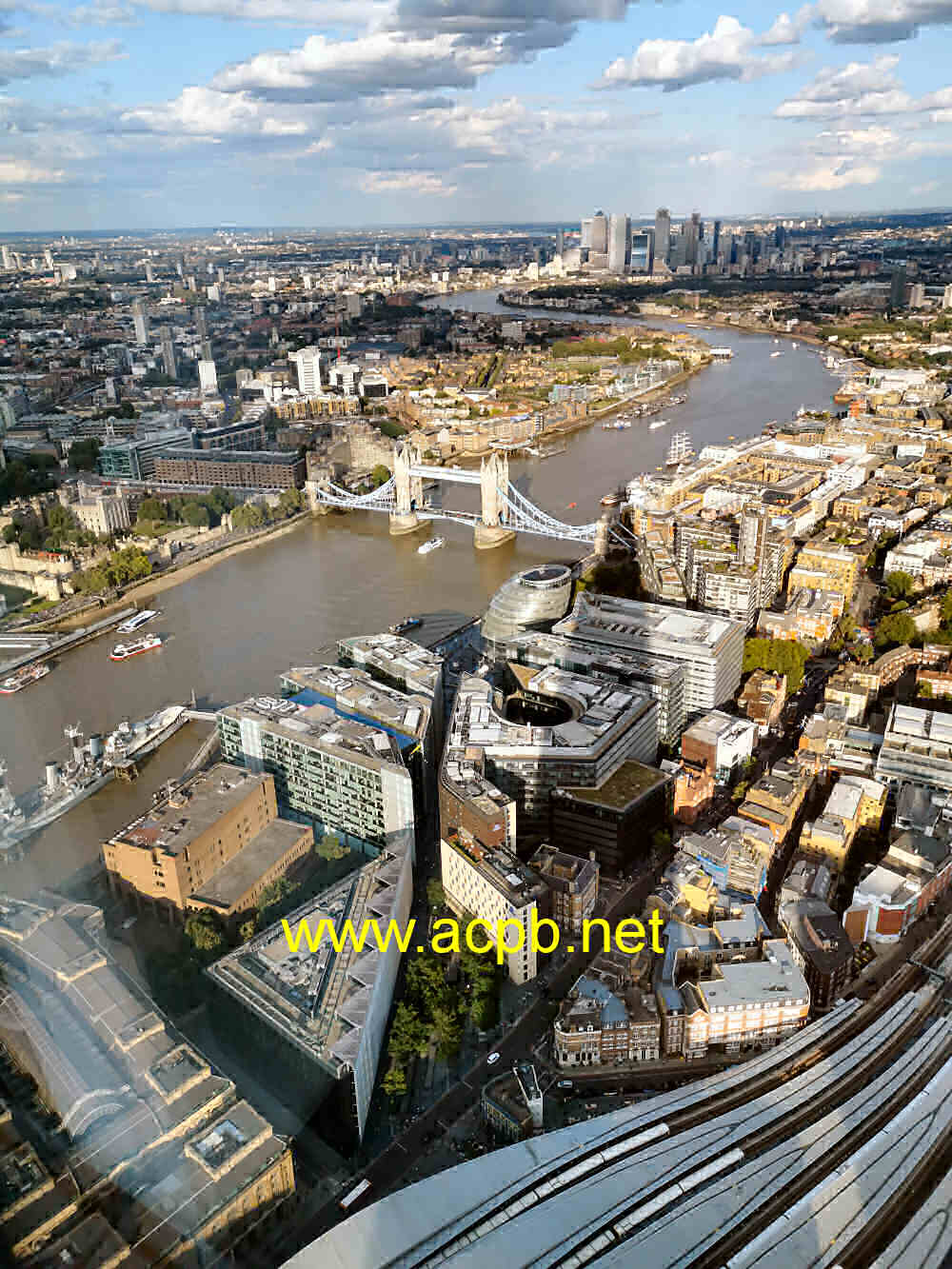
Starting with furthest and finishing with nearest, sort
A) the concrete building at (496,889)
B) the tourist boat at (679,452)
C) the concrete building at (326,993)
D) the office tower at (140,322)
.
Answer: the tourist boat at (679,452)
the office tower at (140,322)
the concrete building at (496,889)
the concrete building at (326,993)

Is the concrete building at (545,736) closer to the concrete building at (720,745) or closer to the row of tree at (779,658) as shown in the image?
the concrete building at (720,745)

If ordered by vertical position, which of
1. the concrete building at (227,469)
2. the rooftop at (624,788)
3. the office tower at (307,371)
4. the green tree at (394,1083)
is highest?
the office tower at (307,371)

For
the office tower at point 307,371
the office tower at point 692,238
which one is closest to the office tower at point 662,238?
the office tower at point 692,238

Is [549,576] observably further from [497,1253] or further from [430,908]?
[497,1253]

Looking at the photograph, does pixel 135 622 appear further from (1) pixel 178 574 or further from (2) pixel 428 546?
(2) pixel 428 546

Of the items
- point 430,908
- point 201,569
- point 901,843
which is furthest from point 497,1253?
point 201,569

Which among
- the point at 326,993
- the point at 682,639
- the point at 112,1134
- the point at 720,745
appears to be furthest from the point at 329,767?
the point at 682,639

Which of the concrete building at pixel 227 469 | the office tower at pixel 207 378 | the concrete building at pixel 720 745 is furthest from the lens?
the office tower at pixel 207 378

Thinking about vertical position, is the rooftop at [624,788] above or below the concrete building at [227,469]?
below
